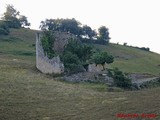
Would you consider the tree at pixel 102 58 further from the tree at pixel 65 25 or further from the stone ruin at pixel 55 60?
the tree at pixel 65 25

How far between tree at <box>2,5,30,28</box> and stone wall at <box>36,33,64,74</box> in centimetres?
4617

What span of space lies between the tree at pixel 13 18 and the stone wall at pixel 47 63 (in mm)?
46175

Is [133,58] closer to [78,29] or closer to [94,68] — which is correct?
[78,29]

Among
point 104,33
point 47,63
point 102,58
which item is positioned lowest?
point 47,63

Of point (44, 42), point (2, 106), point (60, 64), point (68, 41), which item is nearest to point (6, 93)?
point (2, 106)

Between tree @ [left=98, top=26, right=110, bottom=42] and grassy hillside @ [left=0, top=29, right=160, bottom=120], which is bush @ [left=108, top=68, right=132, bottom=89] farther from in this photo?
tree @ [left=98, top=26, right=110, bottom=42]

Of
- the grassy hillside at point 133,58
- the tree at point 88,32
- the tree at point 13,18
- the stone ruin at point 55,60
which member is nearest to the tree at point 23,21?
the tree at point 13,18

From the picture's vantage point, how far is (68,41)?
1999 inches

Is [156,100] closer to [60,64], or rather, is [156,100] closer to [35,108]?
[35,108]

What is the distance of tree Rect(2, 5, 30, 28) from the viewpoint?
305ft

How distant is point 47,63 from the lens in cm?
4306

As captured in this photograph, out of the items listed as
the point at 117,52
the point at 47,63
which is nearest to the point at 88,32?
the point at 117,52

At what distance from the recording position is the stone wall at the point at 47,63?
41.2m

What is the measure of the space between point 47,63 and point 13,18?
56.2 meters
